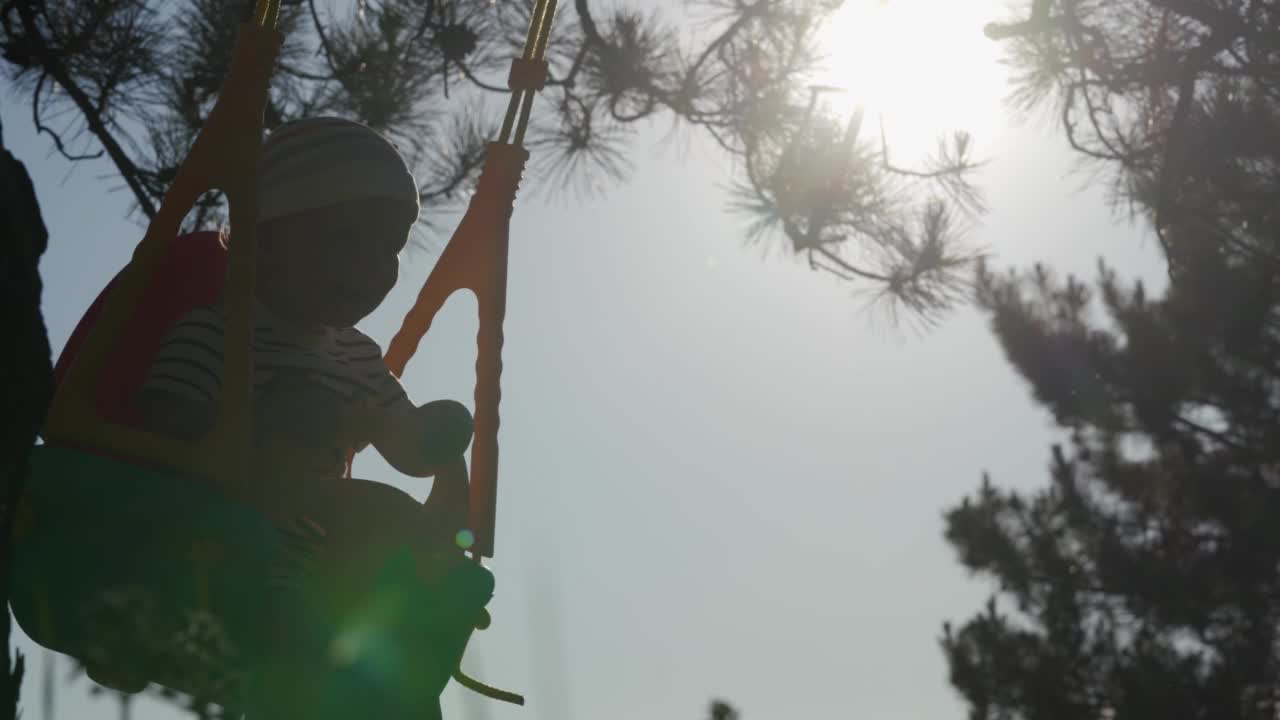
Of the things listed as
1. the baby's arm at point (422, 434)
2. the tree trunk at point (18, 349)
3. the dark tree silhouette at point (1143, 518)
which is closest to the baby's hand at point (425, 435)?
the baby's arm at point (422, 434)

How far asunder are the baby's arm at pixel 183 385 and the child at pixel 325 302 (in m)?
0.01

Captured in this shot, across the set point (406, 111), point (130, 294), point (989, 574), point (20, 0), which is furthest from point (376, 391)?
point (989, 574)

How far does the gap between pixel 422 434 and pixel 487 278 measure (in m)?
0.23

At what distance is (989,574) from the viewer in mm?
7406

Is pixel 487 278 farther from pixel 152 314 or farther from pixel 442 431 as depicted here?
pixel 152 314

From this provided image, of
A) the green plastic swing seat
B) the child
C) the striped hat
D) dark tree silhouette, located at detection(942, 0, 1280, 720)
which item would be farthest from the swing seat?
dark tree silhouette, located at detection(942, 0, 1280, 720)

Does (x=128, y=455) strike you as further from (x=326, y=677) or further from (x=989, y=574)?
(x=989, y=574)

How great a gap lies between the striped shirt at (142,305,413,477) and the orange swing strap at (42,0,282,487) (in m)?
0.13

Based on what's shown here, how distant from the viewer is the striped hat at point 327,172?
1.61 m

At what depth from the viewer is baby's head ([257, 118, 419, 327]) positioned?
5.32 ft

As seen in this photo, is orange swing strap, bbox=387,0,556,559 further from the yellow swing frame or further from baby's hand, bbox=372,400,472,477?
the yellow swing frame

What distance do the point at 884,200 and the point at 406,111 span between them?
143 cm

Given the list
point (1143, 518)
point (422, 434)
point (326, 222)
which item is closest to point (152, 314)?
point (326, 222)

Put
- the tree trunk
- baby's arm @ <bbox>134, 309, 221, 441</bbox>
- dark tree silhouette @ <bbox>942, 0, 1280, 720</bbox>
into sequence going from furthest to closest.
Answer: dark tree silhouette @ <bbox>942, 0, 1280, 720</bbox> < baby's arm @ <bbox>134, 309, 221, 441</bbox> < the tree trunk
